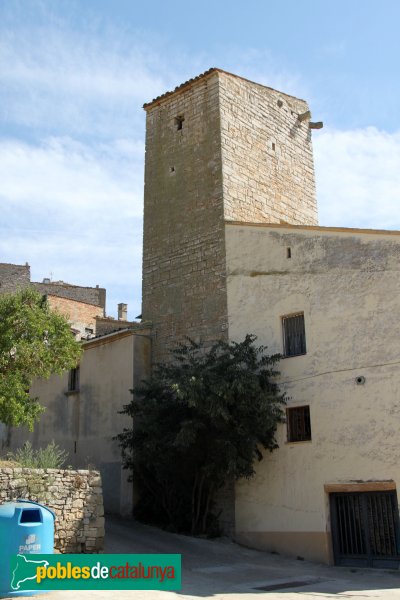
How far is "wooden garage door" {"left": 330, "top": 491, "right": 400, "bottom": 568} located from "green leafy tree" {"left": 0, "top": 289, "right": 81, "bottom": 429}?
745 centimetres

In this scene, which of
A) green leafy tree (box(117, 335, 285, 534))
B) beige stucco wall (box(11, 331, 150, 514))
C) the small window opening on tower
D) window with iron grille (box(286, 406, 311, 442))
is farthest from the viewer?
the small window opening on tower

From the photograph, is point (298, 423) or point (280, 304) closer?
point (298, 423)

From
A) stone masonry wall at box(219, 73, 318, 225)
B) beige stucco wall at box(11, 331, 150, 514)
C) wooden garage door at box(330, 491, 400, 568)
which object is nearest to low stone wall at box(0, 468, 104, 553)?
beige stucco wall at box(11, 331, 150, 514)

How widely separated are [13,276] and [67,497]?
26.2 m

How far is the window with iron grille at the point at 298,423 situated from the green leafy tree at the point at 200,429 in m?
0.30

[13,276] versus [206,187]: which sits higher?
[13,276]

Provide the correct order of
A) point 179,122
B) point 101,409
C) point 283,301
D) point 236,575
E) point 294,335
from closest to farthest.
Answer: point 236,575
point 294,335
point 283,301
point 101,409
point 179,122

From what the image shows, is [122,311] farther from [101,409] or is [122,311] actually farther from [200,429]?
[200,429]

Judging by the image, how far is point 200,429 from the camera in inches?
550

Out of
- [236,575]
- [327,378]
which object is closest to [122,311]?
[327,378]

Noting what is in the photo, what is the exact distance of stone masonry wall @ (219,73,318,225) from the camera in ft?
59.2

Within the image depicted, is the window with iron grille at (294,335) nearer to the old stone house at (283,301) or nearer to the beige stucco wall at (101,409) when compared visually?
the old stone house at (283,301)

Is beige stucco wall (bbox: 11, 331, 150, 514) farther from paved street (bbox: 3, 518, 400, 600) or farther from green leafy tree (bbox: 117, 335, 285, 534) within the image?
paved street (bbox: 3, 518, 400, 600)

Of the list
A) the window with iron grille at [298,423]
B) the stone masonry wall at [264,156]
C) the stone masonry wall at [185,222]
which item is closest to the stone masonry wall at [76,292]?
the stone masonry wall at [185,222]
